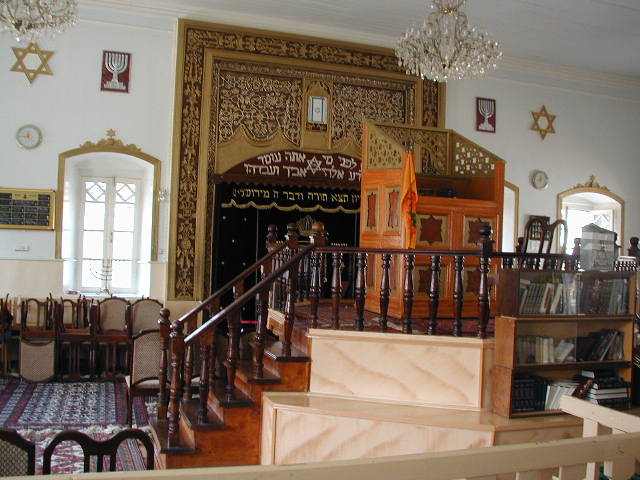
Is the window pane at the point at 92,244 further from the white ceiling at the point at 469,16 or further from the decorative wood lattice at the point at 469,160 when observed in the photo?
the decorative wood lattice at the point at 469,160

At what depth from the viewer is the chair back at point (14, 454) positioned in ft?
11.2

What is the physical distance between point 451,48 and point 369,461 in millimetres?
6086

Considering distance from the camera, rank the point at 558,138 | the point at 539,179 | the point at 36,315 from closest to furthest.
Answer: the point at 36,315
the point at 539,179
the point at 558,138

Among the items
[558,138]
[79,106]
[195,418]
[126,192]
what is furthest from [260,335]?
[558,138]

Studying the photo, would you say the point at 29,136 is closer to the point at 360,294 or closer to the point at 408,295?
the point at 360,294

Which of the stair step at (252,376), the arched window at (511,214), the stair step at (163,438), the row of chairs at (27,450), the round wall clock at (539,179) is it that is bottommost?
the stair step at (163,438)

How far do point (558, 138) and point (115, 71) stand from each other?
7.38 meters

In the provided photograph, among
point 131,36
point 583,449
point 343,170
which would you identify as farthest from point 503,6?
point 583,449

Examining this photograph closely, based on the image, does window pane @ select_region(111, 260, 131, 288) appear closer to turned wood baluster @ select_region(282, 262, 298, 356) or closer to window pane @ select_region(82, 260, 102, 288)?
window pane @ select_region(82, 260, 102, 288)

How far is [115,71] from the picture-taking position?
888 cm

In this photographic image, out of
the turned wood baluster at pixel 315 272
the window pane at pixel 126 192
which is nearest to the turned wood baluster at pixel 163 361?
the turned wood baluster at pixel 315 272

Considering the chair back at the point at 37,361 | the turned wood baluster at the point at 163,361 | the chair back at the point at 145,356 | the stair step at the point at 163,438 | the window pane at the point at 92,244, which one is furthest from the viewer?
the window pane at the point at 92,244

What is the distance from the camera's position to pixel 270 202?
932 cm

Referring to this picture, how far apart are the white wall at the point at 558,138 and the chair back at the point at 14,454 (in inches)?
333
